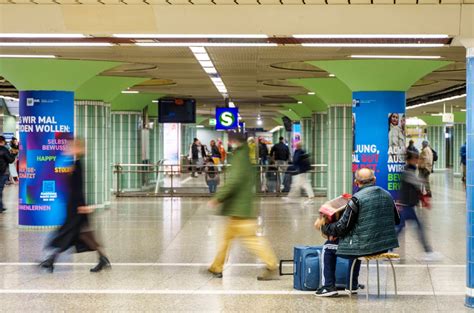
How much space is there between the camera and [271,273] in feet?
30.8

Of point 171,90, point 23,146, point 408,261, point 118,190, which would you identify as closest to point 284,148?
point 171,90

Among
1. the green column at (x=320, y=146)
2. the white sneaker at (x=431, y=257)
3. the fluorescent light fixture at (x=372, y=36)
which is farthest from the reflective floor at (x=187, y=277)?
the green column at (x=320, y=146)

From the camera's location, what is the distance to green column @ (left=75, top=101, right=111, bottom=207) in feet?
64.1

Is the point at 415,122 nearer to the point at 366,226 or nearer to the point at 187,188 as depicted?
the point at 187,188

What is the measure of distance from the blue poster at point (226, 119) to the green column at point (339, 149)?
7656 mm

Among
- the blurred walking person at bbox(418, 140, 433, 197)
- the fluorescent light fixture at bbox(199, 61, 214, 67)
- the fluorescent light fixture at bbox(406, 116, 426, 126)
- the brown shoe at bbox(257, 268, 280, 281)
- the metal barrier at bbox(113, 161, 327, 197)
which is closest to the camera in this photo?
the brown shoe at bbox(257, 268, 280, 281)

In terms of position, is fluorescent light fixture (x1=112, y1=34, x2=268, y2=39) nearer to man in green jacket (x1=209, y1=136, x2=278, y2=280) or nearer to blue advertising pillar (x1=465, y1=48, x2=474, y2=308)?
man in green jacket (x1=209, y1=136, x2=278, y2=280)

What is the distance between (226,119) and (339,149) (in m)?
8.21

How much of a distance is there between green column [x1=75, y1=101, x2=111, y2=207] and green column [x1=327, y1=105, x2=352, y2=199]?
638 cm

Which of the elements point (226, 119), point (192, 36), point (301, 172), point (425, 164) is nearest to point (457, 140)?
point (226, 119)

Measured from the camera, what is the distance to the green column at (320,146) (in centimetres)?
2747

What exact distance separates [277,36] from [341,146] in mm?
13354

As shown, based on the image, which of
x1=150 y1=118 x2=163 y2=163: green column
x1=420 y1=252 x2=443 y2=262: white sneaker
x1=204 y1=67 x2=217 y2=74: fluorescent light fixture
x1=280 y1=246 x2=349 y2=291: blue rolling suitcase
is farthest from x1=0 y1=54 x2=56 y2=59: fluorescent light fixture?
x1=150 y1=118 x2=163 y2=163: green column

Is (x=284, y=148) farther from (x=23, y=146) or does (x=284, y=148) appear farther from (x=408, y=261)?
(x=408, y=261)
